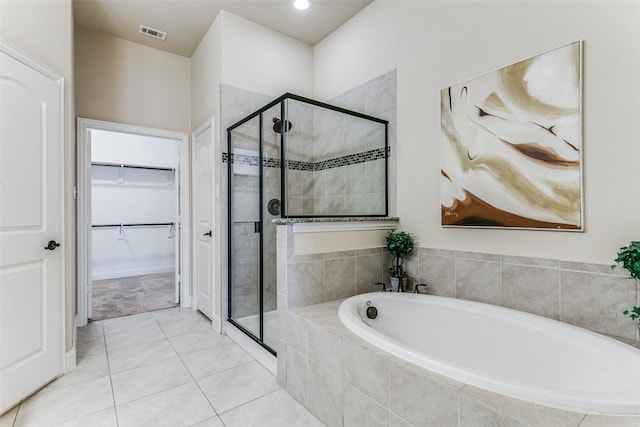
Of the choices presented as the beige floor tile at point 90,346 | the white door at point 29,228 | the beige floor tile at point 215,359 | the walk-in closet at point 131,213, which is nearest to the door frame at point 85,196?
the beige floor tile at point 90,346

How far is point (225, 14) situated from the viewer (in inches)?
114

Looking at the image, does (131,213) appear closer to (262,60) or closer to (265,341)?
(262,60)

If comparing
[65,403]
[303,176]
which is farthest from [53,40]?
[65,403]

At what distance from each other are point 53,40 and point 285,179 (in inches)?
69.7

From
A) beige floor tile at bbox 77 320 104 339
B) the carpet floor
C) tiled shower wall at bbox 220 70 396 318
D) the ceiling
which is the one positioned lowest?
beige floor tile at bbox 77 320 104 339

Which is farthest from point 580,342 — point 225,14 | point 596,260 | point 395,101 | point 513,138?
point 225,14

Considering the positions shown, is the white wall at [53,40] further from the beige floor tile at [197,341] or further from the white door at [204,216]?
the white door at [204,216]

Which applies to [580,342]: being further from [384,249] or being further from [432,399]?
[384,249]

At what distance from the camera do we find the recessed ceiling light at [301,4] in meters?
2.69

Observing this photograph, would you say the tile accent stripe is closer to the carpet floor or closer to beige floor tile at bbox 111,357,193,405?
beige floor tile at bbox 111,357,193,405

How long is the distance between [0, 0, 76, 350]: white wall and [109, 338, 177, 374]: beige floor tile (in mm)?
327

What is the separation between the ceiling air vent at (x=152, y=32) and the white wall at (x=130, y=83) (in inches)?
11.3

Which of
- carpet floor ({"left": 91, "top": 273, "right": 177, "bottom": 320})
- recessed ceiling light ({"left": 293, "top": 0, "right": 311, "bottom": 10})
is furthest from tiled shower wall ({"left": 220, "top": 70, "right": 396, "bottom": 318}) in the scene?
carpet floor ({"left": 91, "top": 273, "right": 177, "bottom": 320})

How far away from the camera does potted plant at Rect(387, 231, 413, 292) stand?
232 cm
